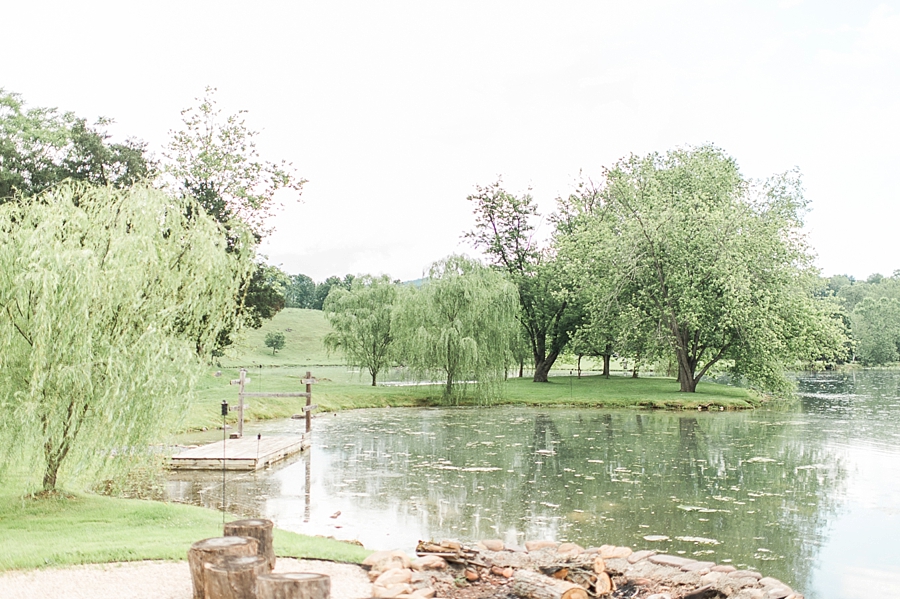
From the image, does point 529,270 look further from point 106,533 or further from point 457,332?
point 106,533

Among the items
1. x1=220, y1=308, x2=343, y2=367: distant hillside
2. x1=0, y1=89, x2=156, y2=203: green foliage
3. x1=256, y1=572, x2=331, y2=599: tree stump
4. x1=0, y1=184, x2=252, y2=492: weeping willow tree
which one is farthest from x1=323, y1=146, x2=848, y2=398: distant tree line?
x1=220, y1=308, x2=343, y2=367: distant hillside

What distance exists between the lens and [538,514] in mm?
12156

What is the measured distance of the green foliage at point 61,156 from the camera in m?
28.9

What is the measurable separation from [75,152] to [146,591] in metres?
27.8

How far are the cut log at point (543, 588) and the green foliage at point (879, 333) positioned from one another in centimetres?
7906

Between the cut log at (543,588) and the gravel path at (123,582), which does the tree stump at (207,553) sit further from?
the cut log at (543,588)

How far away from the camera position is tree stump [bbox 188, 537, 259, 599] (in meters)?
6.38

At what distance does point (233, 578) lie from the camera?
6.04m

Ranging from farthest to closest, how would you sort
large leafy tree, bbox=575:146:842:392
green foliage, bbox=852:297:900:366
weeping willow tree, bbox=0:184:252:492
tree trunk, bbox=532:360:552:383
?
green foliage, bbox=852:297:900:366, tree trunk, bbox=532:360:552:383, large leafy tree, bbox=575:146:842:392, weeping willow tree, bbox=0:184:252:492

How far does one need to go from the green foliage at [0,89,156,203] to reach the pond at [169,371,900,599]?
13.4m

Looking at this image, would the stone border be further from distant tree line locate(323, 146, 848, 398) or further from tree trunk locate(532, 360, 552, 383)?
tree trunk locate(532, 360, 552, 383)

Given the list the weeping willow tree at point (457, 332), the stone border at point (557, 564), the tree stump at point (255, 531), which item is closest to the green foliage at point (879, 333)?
the weeping willow tree at point (457, 332)

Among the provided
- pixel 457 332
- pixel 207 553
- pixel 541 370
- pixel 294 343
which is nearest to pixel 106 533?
pixel 207 553

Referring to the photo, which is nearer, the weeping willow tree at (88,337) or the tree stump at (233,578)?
the tree stump at (233,578)
